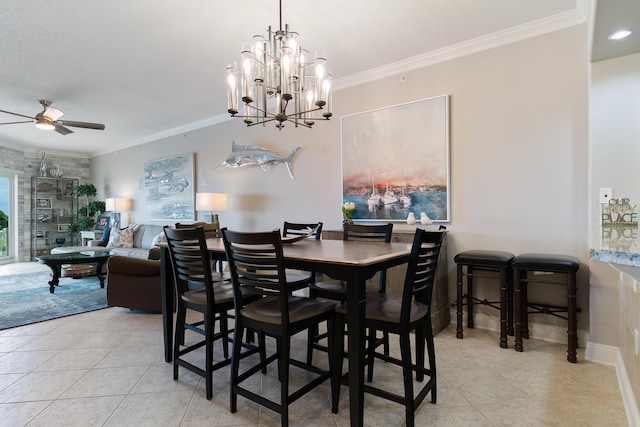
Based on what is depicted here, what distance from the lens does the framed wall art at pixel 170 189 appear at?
600 cm

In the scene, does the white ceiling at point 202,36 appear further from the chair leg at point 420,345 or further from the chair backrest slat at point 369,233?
the chair leg at point 420,345

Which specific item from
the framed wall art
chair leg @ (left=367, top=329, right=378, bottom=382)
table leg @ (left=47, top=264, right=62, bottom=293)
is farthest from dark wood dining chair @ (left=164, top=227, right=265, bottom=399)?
the framed wall art

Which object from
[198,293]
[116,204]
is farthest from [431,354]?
[116,204]

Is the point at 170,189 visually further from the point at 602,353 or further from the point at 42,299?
the point at 602,353

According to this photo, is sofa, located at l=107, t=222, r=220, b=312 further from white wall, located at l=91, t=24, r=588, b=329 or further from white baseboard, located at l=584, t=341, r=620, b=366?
white baseboard, located at l=584, t=341, r=620, b=366

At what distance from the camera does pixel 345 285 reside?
8.04 ft

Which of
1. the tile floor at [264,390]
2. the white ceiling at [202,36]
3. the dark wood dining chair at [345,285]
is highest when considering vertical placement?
the white ceiling at [202,36]

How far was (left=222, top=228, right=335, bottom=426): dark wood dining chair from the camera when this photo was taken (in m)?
1.63

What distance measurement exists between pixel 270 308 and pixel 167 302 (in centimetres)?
113

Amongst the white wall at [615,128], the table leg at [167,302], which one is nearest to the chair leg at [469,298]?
the white wall at [615,128]

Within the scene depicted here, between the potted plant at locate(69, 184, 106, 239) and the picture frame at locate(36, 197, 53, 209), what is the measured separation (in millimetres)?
569

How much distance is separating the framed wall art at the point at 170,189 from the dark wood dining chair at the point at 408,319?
4847 millimetres

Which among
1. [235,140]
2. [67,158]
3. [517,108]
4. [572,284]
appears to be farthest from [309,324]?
[67,158]

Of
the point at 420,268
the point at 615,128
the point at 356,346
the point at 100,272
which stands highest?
the point at 615,128
